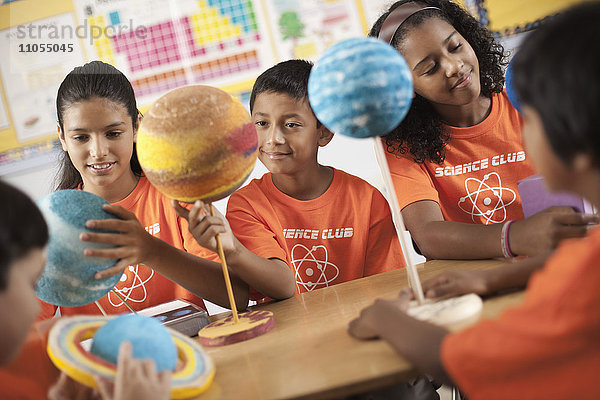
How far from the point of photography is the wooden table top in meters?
0.87

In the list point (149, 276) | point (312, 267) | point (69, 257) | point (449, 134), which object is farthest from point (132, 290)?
point (449, 134)

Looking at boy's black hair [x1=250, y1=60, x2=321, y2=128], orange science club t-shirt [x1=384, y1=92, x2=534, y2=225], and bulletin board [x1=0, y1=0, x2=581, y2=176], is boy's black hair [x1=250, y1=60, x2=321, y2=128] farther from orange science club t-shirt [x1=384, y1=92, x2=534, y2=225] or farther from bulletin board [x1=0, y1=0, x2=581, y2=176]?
bulletin board [x1=0, y1=0, x2=581, y2=176]

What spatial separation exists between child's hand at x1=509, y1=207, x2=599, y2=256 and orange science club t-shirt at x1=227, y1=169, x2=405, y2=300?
0.61m

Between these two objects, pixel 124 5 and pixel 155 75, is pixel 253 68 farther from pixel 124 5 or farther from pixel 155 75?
pixel 124 5

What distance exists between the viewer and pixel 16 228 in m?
0.86

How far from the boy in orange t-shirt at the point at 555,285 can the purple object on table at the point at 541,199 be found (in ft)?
1.85

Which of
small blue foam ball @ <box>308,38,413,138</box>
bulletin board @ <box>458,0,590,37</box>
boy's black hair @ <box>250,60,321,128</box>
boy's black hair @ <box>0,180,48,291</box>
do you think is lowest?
boy's black hair @ <box>0,180,48,291</box>

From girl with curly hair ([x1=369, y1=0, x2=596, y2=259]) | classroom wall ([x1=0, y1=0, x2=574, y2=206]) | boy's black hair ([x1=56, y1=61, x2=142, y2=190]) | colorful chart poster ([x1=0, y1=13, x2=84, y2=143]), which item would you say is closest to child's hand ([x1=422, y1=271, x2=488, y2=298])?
girl with curly hair ([x1=369, y1=0, x2=596, y2=259])

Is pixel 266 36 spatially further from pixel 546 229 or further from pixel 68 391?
pixel 68 391

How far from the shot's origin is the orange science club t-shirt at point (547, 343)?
708 mm

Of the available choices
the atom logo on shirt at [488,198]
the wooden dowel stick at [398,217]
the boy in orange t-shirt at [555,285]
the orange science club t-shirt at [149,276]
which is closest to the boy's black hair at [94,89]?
the orange science club t-shirt at [149,276]

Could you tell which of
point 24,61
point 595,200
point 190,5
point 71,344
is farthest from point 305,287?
point 24,61

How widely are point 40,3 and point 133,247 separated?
268 cm

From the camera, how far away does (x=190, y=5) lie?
339 centimetres
